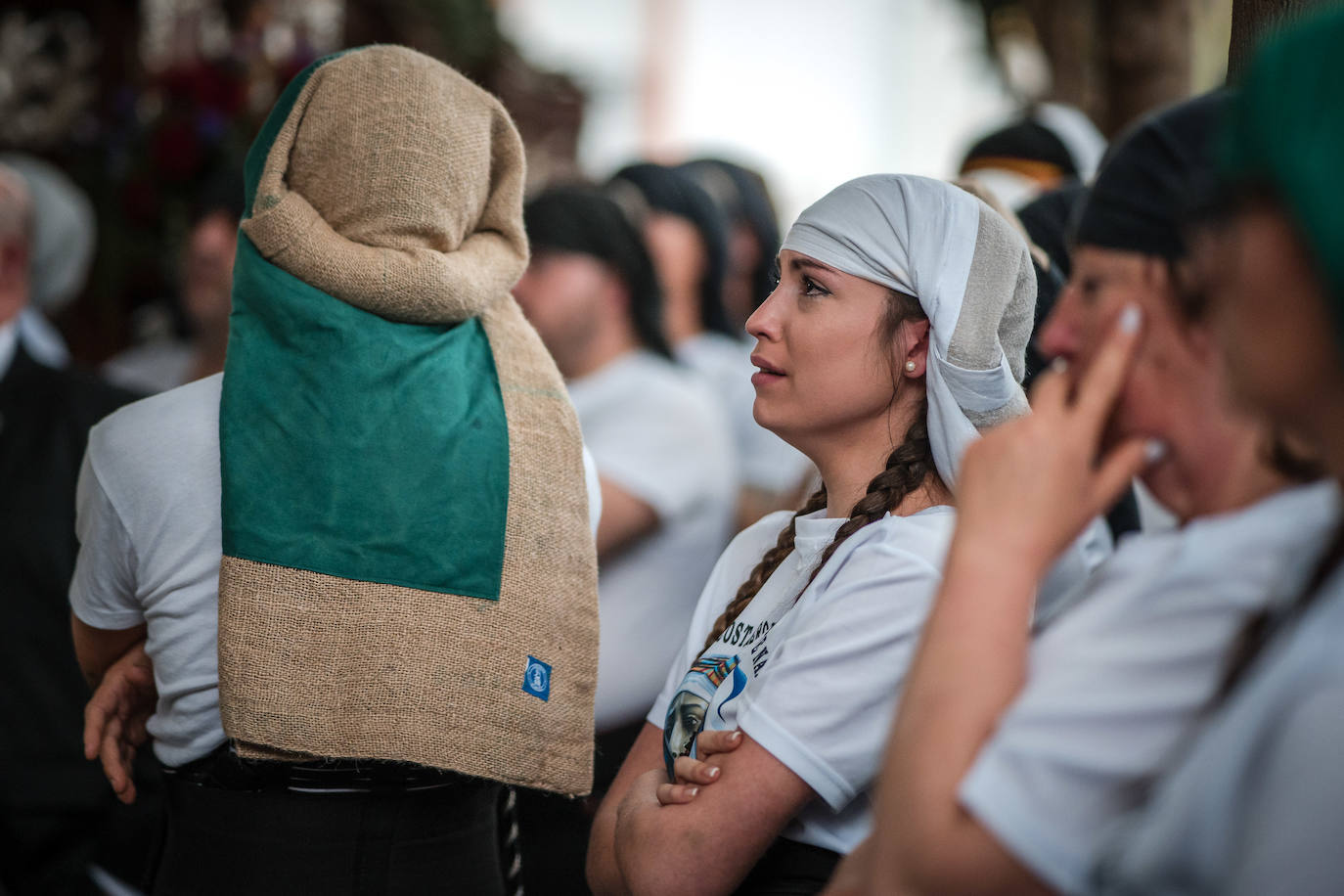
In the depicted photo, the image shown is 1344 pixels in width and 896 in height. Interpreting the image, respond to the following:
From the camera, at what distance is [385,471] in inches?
75.2

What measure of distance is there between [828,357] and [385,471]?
667 millimetres

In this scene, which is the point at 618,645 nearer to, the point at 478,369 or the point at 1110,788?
the point at 478,369

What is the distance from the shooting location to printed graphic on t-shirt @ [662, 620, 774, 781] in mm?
1880

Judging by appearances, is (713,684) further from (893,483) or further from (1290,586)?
(1290,586)

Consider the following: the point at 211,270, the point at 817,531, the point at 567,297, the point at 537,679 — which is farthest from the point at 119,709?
the point at 211,270

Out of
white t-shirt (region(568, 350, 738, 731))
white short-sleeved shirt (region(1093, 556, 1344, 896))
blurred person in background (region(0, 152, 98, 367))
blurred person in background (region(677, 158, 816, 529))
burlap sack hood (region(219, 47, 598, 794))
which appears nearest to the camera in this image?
white short-sleeved shirt (region(1093, 556, 1344, 896))

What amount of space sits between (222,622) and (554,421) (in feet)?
1.92

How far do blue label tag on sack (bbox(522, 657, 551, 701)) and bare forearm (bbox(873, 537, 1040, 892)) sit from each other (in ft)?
2.90

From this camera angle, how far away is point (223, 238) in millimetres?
3980

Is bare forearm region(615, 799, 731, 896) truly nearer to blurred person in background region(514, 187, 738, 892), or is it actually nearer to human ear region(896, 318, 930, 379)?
human ear region(896, 318, 930, 379)

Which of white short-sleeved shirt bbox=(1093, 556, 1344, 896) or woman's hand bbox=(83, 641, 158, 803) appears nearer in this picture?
white short-sleeved shirt bbox=(1093, 556, 1344, 896)

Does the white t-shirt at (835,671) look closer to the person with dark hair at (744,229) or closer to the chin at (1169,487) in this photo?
the chin at (1169,487)

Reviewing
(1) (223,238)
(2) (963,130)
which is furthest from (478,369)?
(2) (963,130)

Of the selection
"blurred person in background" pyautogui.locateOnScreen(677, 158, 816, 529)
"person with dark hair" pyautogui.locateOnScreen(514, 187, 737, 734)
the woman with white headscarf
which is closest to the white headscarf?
the woman with white headscarf
